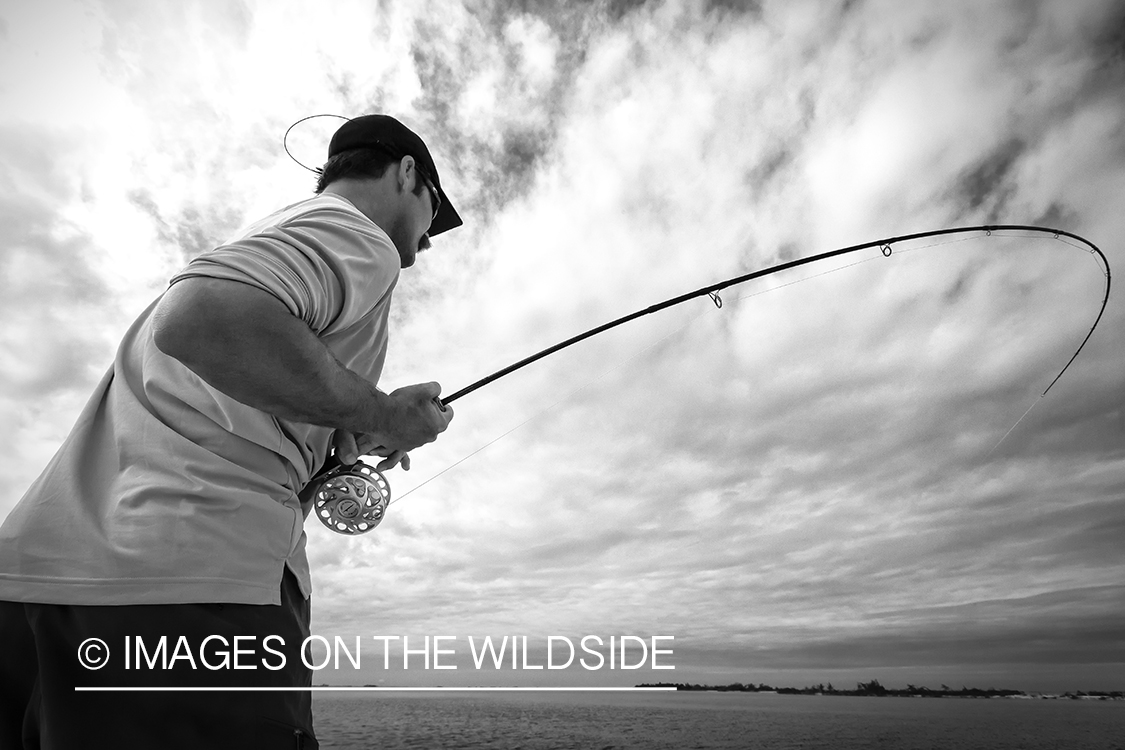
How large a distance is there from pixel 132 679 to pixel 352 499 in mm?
902

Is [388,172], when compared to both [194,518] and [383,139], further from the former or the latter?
[194,518]

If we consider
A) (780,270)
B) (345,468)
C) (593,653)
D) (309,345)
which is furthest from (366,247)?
(780,270)

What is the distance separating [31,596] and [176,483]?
29cm

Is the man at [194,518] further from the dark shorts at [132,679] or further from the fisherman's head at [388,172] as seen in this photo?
the fisherman's head at [388,172]

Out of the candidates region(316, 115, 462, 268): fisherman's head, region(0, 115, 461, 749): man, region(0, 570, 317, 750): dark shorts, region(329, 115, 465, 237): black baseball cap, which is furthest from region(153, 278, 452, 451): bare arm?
region(329, 115, 465, 237): black baseball cap

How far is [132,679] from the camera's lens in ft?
3.40

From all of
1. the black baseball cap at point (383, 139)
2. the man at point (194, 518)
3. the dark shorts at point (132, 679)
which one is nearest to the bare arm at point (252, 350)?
the man at point (194, 518)

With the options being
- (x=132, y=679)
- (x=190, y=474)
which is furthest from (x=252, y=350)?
(x=132, y=679)

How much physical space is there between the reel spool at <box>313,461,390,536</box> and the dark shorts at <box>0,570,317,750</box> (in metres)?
0.65

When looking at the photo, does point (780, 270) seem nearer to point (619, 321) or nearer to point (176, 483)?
point (619, 321)

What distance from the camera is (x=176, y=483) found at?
1.15m

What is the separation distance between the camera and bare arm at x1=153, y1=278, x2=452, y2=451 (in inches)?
42.9

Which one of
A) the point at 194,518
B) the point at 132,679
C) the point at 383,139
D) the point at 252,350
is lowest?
the point at 132,679

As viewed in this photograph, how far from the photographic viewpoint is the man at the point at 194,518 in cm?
108
